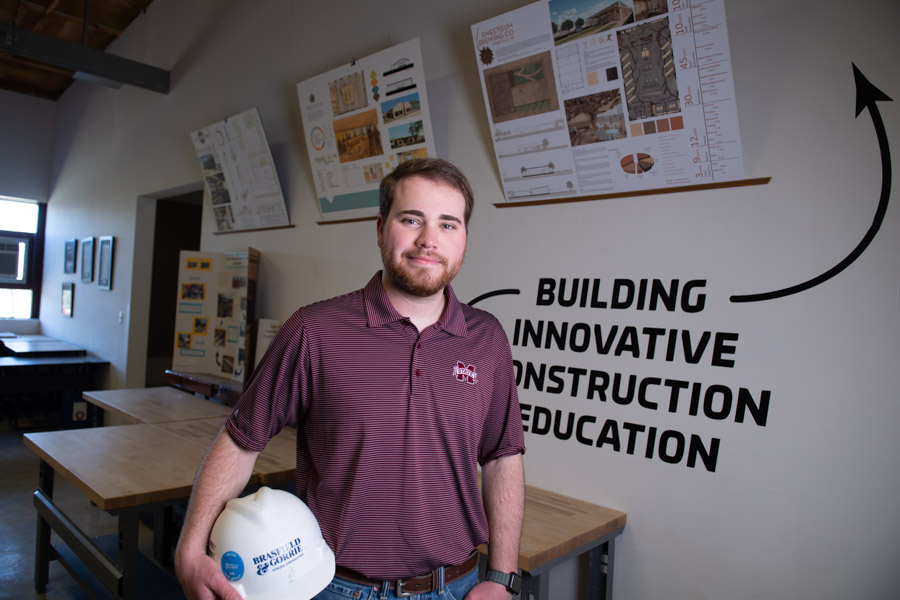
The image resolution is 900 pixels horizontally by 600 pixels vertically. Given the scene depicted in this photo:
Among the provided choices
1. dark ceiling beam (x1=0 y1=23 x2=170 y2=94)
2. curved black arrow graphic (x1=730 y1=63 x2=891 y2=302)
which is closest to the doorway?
dark ceiling beam (x1=0 y1=23 x2=170 y2=94)

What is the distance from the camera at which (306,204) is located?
367 cm

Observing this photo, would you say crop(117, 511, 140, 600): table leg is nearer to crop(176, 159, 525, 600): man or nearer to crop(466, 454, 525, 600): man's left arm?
crop(176, 159, 525, 600): man

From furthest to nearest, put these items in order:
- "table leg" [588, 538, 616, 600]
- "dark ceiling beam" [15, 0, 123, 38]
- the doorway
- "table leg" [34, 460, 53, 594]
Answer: the doorway
"dark ceiling beam" [15, 0, 123, 38]
"table leg" [34, 460, 53, 594]
"table leg" [588, 538, 616, 600]

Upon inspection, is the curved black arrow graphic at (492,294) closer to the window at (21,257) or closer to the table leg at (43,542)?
the table leg at (43,542)

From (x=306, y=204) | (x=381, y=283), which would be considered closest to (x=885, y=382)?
(x=381, y=283)

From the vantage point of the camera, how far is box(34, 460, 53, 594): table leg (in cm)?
293

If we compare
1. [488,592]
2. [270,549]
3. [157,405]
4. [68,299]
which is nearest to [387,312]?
[270,549]

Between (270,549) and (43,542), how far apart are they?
102 inches

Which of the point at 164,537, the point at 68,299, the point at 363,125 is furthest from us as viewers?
the point at 68,299

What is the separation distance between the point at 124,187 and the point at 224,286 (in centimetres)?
276

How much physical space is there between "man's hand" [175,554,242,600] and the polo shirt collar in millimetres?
538

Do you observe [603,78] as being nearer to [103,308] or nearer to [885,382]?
[885,382]

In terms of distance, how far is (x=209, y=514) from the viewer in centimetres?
117

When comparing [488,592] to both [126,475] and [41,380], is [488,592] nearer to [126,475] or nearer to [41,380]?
[126,475]
